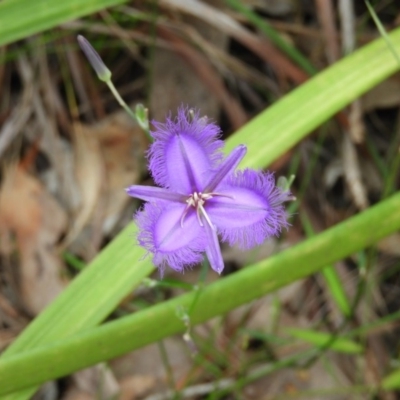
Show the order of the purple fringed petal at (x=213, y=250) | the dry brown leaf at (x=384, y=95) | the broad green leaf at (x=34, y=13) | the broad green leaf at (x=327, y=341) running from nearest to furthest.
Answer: the purple fringed petal at (x=213, y=250), the broad green leaf at (x=34, y=13), the broad green leaf at (x=327, y=341), the dry brown leaf at (x=384, y=95)

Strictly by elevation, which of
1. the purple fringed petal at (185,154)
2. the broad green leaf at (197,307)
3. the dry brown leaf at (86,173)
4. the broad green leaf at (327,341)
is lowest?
the broad green leaf at (327,341)

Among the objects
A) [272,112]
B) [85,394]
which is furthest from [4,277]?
[272,112]

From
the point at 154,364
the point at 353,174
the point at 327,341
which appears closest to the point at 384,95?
the point at 353,174

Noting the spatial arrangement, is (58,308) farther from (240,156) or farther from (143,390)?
(143,390)

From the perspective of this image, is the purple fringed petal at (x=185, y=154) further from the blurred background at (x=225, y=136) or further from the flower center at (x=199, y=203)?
the blurred background at (x=225, y=136)

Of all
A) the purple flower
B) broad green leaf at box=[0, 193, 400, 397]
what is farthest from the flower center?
broad green leaf at box=[0, 193, 400, 397]

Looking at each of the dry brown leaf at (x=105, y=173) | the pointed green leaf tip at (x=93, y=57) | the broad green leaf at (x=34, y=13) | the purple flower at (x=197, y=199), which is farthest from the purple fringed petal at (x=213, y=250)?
the dry brown leaf at (x=105, y=173)
